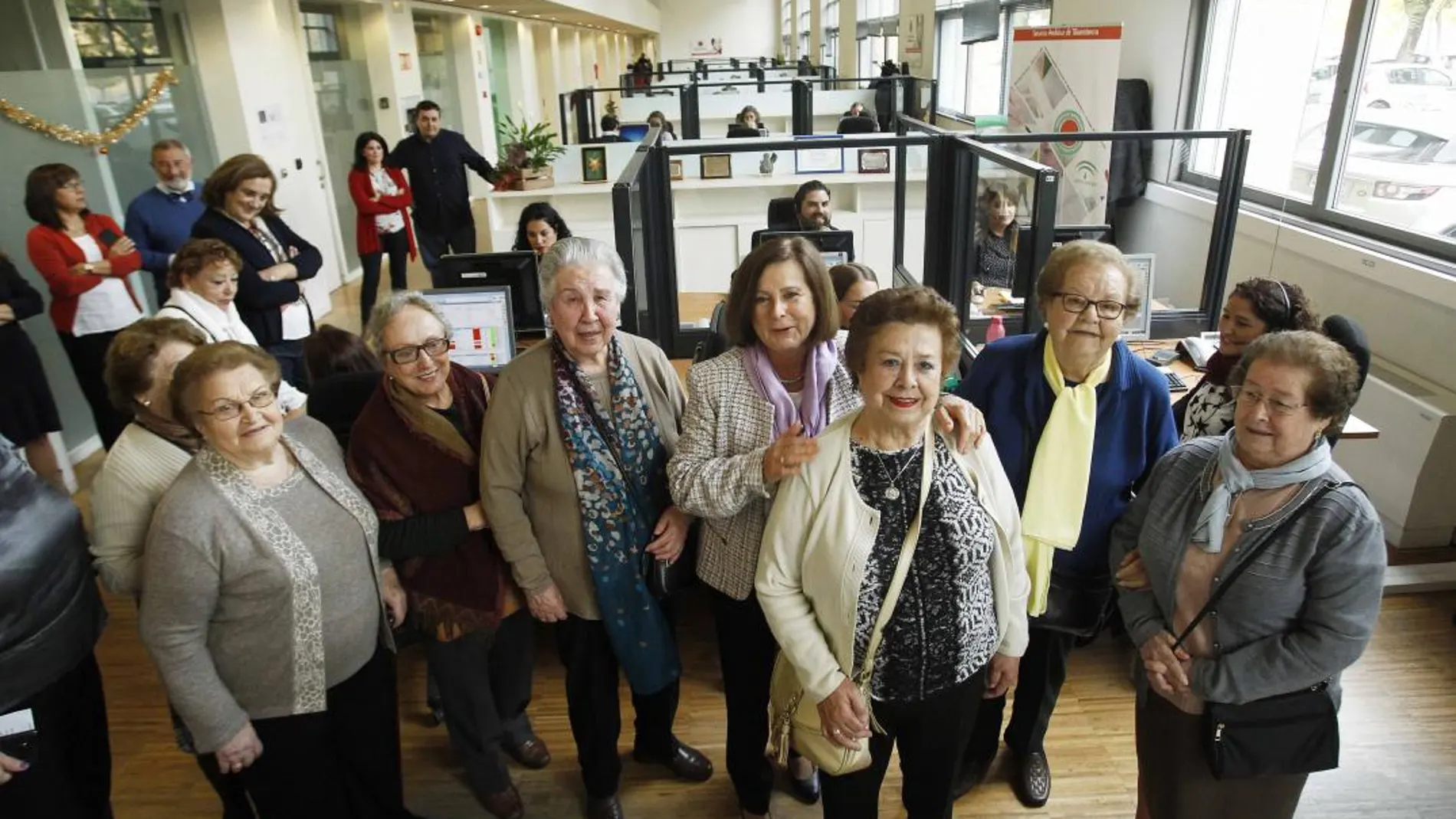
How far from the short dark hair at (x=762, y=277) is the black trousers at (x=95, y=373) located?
319 cm

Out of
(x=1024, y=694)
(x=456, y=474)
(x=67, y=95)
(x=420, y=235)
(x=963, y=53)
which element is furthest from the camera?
(x=963, y=53)

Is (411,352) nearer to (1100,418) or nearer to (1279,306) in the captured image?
(1100,418)

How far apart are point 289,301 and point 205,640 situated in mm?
2225

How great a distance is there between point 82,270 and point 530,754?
2.74m

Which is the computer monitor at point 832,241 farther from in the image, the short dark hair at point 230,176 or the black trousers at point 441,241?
the black trousers at point 441,241

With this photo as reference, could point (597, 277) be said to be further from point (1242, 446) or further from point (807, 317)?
point (1242, 446)

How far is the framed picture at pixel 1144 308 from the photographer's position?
10.7 feet

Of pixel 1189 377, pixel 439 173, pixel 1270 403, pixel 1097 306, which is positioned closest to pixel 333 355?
pixel 1097 306

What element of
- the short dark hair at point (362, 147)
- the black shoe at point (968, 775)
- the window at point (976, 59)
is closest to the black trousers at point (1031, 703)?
the black shoe at point (968, 775)

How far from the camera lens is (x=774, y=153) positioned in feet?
19.9

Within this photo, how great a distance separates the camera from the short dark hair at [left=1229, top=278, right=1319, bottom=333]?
2264mm

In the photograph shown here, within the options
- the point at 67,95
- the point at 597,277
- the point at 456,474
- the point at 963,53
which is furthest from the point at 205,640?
the point at 963,53

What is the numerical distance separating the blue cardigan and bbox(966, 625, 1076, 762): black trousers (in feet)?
1.25

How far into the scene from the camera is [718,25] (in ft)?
89.4
